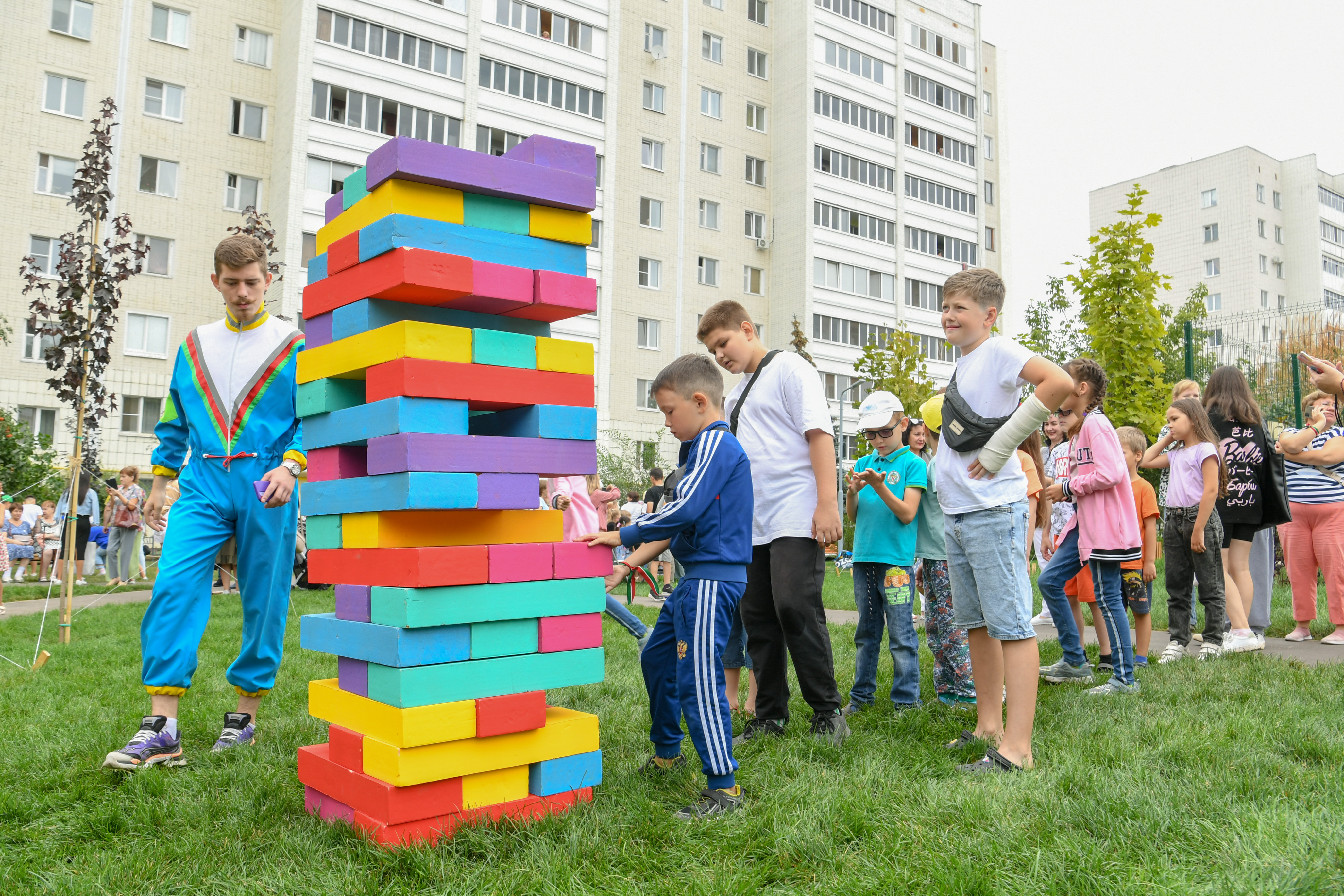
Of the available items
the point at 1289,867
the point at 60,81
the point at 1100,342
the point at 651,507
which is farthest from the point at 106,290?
the point at 60,81

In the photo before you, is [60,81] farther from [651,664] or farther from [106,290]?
[651,664]

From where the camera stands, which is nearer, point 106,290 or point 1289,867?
point 1289,867

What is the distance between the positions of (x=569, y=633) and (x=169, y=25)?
36.1 metres

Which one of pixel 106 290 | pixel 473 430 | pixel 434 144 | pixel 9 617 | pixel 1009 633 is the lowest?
pixel 9 617

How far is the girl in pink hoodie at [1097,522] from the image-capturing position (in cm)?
604

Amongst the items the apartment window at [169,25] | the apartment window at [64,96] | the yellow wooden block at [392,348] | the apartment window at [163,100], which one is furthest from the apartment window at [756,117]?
the yellow wooden block at [392,348]

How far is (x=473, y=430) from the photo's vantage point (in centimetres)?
409

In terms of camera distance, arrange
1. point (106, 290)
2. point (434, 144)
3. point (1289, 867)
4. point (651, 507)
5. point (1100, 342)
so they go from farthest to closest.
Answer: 1. point (651, 507)
2. point (1100, 342)
3. point (106, 290)
4. point (434, 144)
5. point (1289, 867)

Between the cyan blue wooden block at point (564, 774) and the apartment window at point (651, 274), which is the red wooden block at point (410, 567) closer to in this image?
the cyan blue wooden block at point (564, 774)

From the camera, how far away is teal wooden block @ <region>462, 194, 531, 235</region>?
3457 millimetres

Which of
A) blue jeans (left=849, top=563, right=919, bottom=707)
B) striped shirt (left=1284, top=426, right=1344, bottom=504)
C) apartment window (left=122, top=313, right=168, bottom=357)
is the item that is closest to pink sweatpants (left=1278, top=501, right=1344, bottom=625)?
striped shirt (left=1284, top=426, right=1344, bottom=504)

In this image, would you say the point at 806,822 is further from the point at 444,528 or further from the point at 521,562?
the point at 444,528

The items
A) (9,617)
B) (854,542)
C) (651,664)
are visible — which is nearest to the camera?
(651,664)

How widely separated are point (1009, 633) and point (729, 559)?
1363mm
